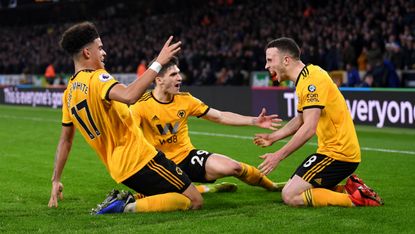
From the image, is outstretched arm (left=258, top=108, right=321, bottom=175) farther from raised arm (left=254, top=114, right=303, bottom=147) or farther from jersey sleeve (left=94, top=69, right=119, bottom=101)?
jersey sleeve (left=94, top=69, right=119, bottom=101)

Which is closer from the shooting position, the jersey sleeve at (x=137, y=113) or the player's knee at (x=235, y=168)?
the player's knee at (x=235, y=168)

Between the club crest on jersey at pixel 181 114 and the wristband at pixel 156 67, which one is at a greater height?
the wristband at pixel 156 67

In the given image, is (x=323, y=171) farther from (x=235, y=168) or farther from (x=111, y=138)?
(x=111, y=138)

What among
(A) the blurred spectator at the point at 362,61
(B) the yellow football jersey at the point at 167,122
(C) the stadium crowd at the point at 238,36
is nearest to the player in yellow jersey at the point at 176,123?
(B) the yellow football jersey at the point at 167,122

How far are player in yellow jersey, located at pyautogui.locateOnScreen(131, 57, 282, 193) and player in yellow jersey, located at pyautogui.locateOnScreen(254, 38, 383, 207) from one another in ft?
2.87

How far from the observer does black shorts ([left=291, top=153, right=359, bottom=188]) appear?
22.9 ft

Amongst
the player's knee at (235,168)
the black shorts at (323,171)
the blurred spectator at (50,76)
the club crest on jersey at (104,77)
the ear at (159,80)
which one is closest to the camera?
the club crest on jersey at (104,77)

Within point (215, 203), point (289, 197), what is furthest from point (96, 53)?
point (289, 197)

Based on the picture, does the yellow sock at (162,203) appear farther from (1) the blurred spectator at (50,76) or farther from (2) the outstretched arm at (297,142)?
(1) the blurred spectator at (50,76)

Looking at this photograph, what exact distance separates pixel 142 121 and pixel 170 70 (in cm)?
64

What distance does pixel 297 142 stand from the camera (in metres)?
6.61

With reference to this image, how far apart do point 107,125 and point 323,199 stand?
2163mm

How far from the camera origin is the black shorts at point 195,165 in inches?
306

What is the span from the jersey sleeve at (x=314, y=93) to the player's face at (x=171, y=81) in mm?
1588
